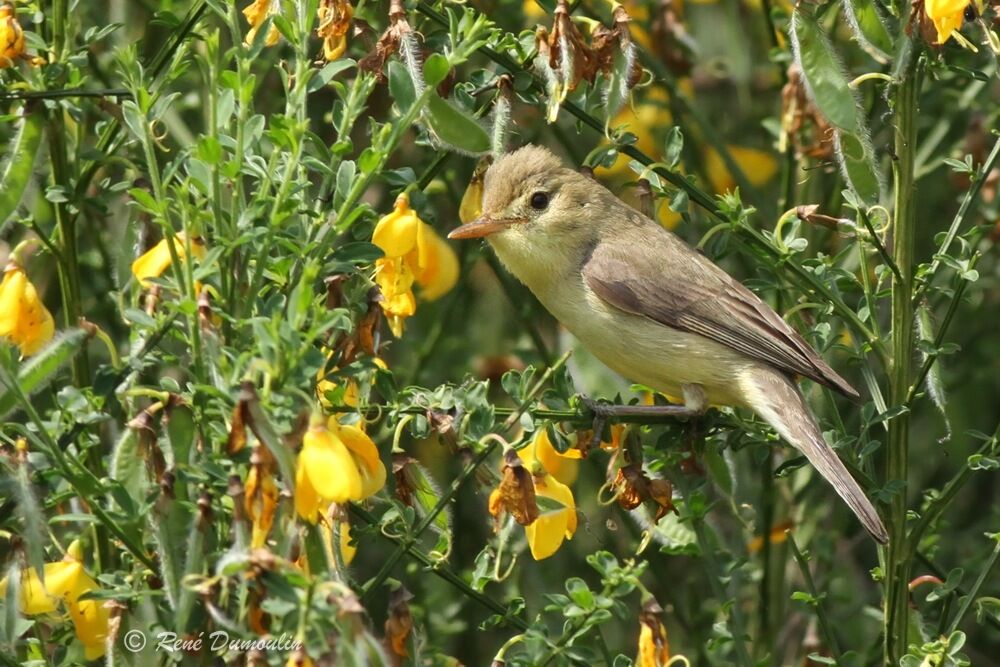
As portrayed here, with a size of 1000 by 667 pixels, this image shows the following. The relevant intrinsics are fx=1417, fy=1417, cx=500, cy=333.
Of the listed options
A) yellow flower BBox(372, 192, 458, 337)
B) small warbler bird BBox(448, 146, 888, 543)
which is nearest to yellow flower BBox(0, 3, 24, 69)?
yellow flower BBox(372, 192, 458, 337)

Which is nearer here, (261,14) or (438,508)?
(438,508)

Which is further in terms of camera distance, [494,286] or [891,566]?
[494,286]

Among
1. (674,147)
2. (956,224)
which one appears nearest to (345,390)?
(674,147)

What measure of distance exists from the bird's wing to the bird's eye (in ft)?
0.73

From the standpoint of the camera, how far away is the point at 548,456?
3289 mm

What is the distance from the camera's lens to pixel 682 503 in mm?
3525

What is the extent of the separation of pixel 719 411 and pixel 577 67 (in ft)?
4.40

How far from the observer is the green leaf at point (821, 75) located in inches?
128

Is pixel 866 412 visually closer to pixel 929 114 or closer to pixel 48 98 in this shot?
pixel 48 98

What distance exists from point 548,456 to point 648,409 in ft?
1.46

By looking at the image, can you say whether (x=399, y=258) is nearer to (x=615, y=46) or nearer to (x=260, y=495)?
(x=615, y=46)

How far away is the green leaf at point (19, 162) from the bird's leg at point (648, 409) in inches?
52.8

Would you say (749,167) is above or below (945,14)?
below

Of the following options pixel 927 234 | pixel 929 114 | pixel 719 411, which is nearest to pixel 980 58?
pixel 929 114
